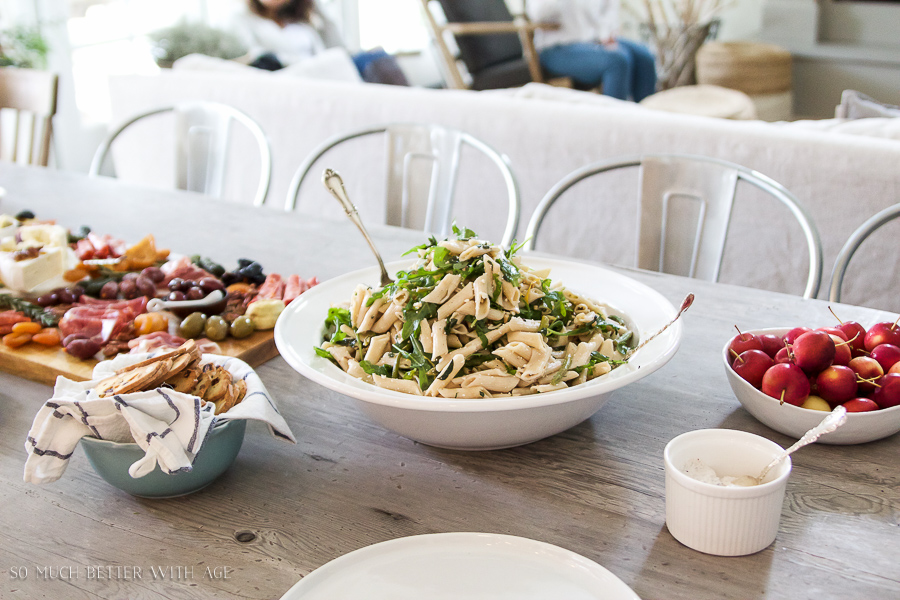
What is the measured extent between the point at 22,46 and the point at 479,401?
4.16 m

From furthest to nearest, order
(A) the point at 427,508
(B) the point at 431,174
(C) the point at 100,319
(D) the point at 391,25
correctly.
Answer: (D) the point at 391,25 → (B) the point at 431,174 → (C) the point at 100,319 → (A) the point at 427,508

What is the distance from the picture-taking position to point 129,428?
74 centimetres

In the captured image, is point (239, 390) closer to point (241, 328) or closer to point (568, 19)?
point (241, 328)

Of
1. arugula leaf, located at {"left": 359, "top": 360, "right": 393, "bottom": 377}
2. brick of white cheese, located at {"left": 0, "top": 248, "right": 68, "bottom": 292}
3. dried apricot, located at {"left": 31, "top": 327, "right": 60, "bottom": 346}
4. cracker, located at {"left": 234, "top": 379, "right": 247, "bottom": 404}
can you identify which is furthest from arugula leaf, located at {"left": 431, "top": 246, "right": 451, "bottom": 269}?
brick of white cheese, located at {"left": 0, "top": 248, "right": 68, "bottom": 292}

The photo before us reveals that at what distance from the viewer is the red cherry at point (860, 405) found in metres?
0.81

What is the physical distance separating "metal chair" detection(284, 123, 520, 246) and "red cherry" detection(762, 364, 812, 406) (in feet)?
3.37

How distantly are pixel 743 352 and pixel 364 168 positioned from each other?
6.64 ft

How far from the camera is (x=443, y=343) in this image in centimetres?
81

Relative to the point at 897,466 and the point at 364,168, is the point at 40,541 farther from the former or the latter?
the point at 364,168

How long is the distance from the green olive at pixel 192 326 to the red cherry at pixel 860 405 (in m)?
0.83

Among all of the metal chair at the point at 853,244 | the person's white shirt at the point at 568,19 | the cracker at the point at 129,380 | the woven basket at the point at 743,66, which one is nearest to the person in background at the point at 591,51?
the person's white shirt at the point at 568,19

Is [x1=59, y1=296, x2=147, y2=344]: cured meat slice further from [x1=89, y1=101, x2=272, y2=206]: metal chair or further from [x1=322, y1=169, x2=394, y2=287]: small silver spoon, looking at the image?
[x1=89, y1=101, x2=272, y2=206]: metal chair

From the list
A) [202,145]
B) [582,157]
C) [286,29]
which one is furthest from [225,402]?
[286,29]

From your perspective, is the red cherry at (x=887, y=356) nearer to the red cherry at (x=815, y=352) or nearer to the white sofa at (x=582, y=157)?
the red cherry at (x=815, y=352)
